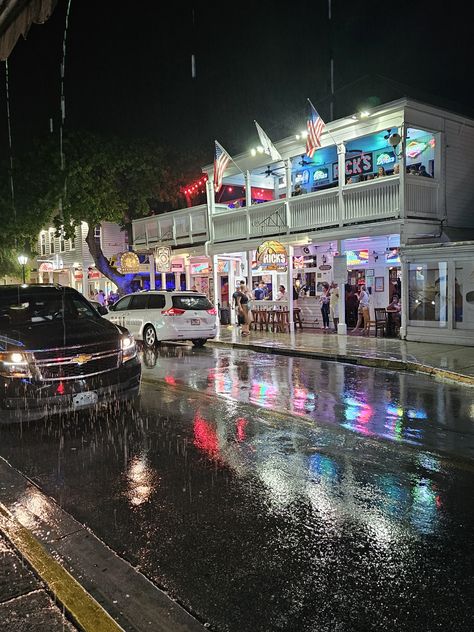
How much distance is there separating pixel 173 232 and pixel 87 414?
18.7 meters

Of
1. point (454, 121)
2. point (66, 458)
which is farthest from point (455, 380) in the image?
point (454, 121)

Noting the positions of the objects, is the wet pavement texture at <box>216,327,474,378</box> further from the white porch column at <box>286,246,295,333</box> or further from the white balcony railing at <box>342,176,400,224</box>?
the white balcony railing at <box>342,176,400,224</box>

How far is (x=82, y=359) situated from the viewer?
6879 mm

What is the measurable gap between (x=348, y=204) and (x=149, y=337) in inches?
311

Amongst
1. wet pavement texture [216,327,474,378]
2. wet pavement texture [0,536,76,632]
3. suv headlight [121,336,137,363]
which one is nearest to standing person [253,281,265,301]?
wet pavement texture [216,327,474,378]

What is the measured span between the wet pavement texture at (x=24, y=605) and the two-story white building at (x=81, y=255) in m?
30.9

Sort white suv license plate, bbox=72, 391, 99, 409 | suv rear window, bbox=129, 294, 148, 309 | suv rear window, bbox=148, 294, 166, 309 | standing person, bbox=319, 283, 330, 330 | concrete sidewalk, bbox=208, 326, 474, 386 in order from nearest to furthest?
white suv license plate, bbox=72, 391, 99, 409
concrete sidewalk, bbox=208, 326, 474, 386
suv rear window, bbox=148, 294, 166, 309
suv rear window, bbox=129, 294, 148, 309
standing person, bbox=319, 283, 330, 330

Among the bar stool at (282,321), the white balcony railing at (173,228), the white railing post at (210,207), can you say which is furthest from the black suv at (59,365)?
the white balcony railing at (173,228)

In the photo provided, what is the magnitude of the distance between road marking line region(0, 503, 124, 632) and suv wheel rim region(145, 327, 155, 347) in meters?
12.7

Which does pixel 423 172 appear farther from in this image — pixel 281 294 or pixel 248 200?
pixel 281 294

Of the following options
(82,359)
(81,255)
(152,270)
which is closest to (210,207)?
(152,270)

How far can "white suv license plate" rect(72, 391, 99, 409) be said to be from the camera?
6.72m

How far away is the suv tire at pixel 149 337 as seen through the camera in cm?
1689

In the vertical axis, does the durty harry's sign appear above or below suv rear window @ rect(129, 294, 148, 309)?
above
